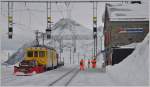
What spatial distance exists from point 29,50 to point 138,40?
17423mm

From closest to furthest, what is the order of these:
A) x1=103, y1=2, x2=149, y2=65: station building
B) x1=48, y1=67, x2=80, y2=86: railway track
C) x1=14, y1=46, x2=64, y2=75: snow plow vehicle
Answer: x1=48, y1=67, x2=80, y2=86: railway track → x1=14, y1=46, x2=64, y2=75: snow plow vehicle → x1=103, y1=2, x2=149, y2=65: station building

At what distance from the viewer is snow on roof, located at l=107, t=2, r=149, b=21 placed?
197 feet

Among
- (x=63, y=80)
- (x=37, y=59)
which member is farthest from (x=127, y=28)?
(x=63, y=80)

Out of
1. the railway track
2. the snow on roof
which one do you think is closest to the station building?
the snow on roof

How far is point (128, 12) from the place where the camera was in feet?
209

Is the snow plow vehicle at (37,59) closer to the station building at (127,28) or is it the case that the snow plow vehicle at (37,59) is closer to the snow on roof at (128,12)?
the station building at (127,28)

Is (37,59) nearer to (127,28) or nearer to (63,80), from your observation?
(127,28)

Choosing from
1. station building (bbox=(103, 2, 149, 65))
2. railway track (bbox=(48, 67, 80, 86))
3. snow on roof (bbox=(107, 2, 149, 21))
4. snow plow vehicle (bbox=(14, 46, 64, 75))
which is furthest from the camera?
snow on roof (bbox=(107, 2, 149, 21))

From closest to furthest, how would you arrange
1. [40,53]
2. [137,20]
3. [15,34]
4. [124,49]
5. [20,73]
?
[20,73], [40,53], [124,49], [137,20], [15,34]

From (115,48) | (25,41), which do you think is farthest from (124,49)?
(25,41)

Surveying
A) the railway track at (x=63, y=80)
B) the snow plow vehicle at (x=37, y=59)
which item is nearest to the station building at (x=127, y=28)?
the snow plow vehicle at (x=37, y=59)

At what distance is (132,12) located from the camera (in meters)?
63.4

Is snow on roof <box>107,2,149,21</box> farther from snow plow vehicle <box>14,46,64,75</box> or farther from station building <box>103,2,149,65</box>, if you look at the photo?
snow plow vehicle <box>14,46,64,75</box>

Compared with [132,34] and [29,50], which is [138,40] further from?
[29,50]
